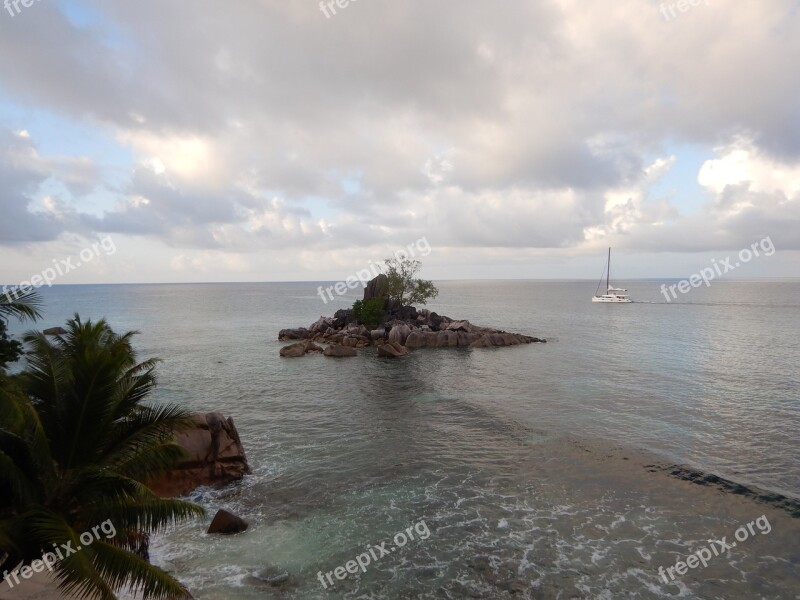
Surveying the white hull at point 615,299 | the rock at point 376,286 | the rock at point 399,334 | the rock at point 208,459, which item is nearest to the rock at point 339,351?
the rock at point 399,334

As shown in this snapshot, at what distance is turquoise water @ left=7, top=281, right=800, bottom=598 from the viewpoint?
1493cm

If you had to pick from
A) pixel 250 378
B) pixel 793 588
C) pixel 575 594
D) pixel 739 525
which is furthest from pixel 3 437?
pixel 250 378

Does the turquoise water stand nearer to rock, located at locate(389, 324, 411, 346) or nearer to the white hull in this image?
rock, located at locate(389, 324, 411, 346)

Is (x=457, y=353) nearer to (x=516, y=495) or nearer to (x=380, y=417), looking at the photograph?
(x=380, y=417)

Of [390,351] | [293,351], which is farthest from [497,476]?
[293,351]

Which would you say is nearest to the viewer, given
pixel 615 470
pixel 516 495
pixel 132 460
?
pixel 132 460

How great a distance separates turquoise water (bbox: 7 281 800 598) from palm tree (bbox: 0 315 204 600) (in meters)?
5.64

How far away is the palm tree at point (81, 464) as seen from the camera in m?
8.77

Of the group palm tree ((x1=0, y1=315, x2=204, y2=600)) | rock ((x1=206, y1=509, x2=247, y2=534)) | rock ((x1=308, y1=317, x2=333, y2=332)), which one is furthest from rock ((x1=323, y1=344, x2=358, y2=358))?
palm tree ((x1=0, y1=315, x2=204, y2=600))

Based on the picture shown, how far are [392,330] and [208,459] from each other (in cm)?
4309

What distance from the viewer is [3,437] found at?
9.55 metres

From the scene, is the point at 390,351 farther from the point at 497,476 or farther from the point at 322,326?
the point at 497,476

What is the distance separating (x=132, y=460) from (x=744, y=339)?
3173 inches

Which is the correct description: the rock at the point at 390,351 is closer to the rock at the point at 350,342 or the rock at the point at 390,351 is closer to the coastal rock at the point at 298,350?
the rock at the point at 350,342
